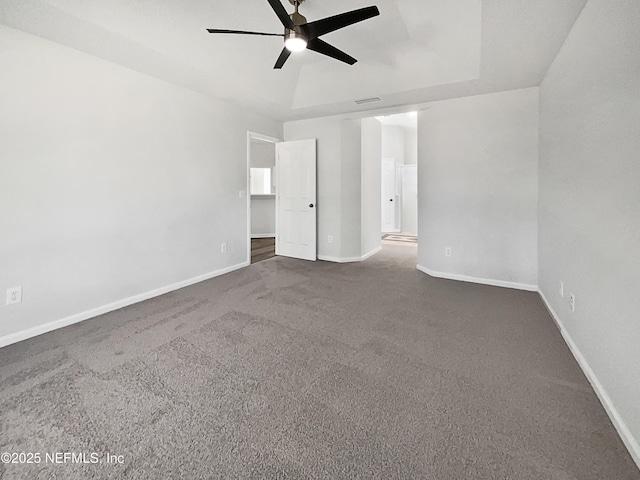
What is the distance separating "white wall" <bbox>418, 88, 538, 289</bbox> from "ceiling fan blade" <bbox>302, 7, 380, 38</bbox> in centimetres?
236

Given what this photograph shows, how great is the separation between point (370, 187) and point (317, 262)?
1755 millimetres

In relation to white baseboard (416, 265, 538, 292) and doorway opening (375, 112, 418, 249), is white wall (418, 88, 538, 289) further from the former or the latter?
doorway opening (375, 112, 418, 249)

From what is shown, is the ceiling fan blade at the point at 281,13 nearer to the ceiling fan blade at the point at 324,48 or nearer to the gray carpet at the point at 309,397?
the ceiling fan blade at the point at 324,48

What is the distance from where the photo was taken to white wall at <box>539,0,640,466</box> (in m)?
1.31

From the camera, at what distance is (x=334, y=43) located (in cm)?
299

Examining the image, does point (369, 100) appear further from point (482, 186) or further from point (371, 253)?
point (371, 253)

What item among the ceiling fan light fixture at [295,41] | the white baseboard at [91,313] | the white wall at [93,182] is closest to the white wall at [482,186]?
the ceiling fan light fixture at [295,41]

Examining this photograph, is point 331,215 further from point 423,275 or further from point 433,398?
point 433,398

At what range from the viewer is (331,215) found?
→ 4918 millimetres

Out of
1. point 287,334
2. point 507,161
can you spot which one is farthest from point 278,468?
point 507,161

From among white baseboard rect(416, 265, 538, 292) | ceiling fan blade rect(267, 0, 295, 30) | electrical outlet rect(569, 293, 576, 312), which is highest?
ceiling fan blade rect(267, 0, 295, 30)

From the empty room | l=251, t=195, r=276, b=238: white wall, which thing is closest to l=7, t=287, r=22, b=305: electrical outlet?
the empty room

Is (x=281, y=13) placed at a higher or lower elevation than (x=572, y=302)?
higher

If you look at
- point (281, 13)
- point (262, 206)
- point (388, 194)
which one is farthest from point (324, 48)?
point (388, 194)
